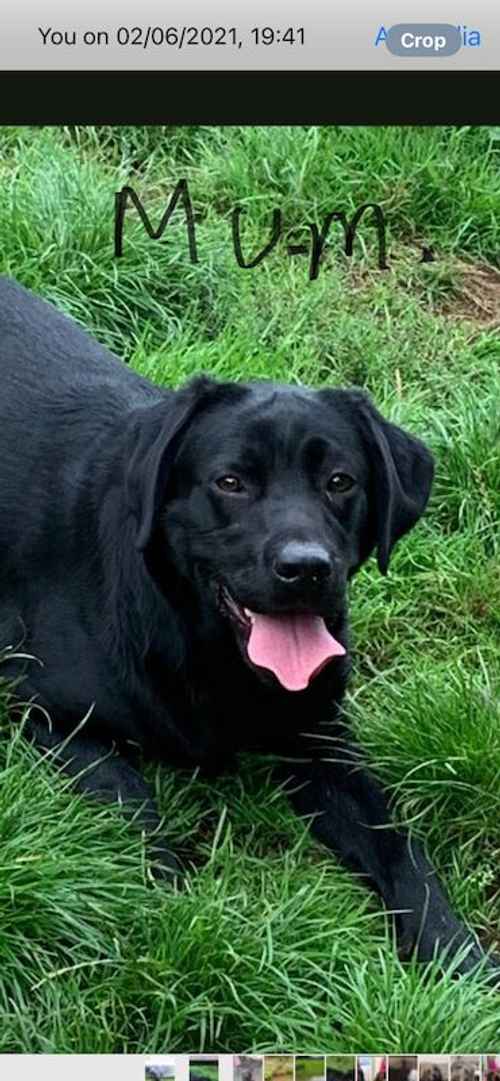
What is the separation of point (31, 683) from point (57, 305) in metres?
1.20

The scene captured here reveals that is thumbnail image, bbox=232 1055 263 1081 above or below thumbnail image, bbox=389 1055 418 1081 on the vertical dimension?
above

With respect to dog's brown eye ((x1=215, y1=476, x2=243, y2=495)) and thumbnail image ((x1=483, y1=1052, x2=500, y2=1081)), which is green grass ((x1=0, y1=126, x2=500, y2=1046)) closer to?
thumbnail image ((x1=483, y1=1052, x2=500, y2=1081))

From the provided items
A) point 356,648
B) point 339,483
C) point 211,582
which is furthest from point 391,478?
point 356,648

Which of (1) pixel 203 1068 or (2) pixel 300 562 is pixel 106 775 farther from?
(1) pixel 203 1068

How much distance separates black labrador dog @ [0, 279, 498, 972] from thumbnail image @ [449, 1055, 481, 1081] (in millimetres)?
390

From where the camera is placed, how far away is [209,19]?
119 inches

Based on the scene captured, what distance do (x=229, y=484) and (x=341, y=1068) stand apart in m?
1.06

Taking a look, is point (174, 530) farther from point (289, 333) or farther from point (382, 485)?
point (289, 333)

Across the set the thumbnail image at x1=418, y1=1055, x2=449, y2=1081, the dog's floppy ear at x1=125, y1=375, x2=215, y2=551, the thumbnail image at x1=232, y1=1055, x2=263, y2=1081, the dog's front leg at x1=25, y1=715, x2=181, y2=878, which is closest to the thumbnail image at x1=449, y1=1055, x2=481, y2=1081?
the thumbnail image at x1=418, y1=1055, x2=449, y2=1081

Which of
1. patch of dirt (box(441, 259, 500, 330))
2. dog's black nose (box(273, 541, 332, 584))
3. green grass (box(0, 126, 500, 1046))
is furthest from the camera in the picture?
patch of dirt (box(441, 259, 500, 330))

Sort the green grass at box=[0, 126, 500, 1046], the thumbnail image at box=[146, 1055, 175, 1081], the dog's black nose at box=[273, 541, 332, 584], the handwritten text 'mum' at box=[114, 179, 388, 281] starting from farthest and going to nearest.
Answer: the handwritten text 'mum' at box=[114, 179, 388, 281], the dog's black nose at box=[273, 541, 332, 584], the green grass at box=[0, 126, 500, 1046], the thumbnail image at box=[146, 1055, 175, 1081]

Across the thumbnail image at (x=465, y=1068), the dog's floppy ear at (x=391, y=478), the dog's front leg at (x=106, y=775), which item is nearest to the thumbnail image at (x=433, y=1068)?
the thumbnail image at (x=465, y=1068)

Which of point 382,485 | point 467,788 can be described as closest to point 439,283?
point 382,485

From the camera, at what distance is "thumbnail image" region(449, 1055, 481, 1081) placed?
289 centimetres
